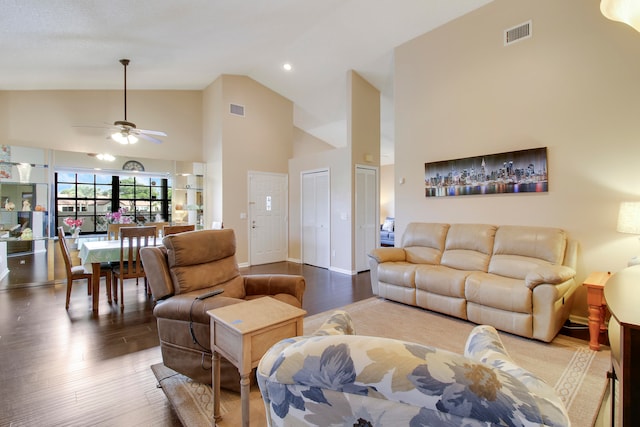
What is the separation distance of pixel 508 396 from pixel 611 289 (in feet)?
4.30

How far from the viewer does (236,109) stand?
627 centimetres

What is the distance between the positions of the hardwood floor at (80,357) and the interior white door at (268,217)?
2.44 metres

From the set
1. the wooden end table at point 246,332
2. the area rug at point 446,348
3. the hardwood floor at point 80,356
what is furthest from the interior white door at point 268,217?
the wooden end table at point 246,332

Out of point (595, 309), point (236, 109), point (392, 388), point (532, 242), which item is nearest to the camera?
point (392, 388)

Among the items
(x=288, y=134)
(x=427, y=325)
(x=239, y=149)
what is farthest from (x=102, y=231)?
(x=427, y=325)

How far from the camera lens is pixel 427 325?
3279 millimetres

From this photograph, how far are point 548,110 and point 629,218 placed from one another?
1428 mm

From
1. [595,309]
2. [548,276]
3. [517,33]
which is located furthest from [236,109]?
[595,309]

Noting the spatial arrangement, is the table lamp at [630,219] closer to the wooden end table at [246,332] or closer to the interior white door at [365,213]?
the wooden end table at [246,332]

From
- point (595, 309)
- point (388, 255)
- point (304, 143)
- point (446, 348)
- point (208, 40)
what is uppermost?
point (208, 40)

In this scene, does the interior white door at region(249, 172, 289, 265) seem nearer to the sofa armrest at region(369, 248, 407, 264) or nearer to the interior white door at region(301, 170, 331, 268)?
the interior white door at region(301, 170, 331, 268)

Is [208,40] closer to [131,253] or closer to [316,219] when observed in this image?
[131,253]

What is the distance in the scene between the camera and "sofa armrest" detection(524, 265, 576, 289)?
8.94ft

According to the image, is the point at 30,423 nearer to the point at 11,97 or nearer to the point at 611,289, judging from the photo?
the point at 611,289
